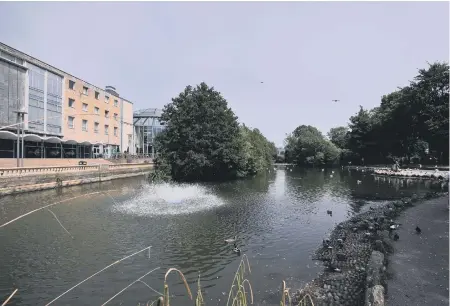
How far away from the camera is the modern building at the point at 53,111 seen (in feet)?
135

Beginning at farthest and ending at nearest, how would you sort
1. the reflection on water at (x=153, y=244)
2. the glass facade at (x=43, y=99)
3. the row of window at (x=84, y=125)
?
the row of window at (x=84, y=125) < the glass facade at (x=43, y=99) < the reflection on water at (x=153, y=244)

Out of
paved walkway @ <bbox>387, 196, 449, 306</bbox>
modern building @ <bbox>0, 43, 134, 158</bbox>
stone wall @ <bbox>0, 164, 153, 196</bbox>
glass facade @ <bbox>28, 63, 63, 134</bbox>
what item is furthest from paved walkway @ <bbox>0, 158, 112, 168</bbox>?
paved walkway @ <bbox>387, 196, 449, 306</bbox>

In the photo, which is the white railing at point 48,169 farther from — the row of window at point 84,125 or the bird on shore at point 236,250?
the bird on shore at point 236,250

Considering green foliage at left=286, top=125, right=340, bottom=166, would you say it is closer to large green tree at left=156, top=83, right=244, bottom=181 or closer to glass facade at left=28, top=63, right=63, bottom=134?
large green tree at left=156, top=83, right=244, bottom=181

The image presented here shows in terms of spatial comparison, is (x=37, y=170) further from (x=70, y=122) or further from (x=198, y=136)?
(x=70, y=122)

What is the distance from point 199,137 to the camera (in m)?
45.3

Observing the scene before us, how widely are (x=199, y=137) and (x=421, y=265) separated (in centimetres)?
3573

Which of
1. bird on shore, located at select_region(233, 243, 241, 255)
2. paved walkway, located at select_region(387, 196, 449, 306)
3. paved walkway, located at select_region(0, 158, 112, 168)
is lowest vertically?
bird on shore, located at select_region(233, 243, 241, 255)

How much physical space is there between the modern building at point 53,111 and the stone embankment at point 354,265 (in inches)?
982

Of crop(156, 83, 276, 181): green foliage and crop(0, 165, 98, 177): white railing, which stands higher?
crop(156, 83, 276, 181): green foliage

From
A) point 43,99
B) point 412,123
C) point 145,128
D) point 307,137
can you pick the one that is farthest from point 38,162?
point 307,137

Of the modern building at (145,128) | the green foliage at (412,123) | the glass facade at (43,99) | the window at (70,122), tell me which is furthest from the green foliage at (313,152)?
the glass facade at (43,99)

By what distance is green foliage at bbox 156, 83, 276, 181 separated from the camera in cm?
4472

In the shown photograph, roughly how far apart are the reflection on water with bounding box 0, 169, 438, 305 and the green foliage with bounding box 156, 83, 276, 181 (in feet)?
57.8
